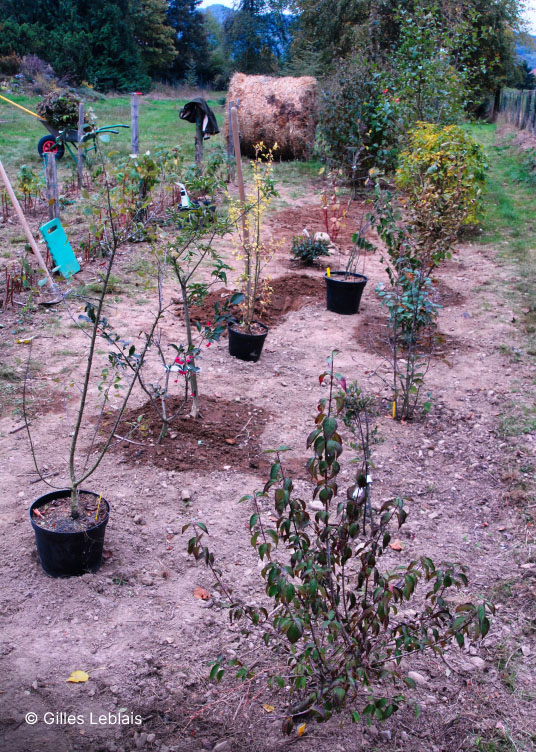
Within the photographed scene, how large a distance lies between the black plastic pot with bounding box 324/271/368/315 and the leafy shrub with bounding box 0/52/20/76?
25.7 meters

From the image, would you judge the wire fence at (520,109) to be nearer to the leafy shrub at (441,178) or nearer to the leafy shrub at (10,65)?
the leafy shrub at (441,178)

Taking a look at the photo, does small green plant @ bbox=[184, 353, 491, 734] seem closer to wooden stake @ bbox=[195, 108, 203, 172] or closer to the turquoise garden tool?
the turquoise garden tool

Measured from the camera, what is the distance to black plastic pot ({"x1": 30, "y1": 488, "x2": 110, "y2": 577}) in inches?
101

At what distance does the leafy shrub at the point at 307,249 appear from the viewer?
7375mm

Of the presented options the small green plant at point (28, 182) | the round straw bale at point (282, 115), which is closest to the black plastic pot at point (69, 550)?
the small green plant at point (28, 182)

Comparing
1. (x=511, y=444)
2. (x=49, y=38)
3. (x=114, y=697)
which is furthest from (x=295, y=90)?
(x=49, y=38)

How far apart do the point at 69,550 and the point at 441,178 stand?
5.25m

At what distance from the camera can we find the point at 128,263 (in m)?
7.24

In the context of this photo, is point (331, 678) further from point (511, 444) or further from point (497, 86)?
point (497, 86)

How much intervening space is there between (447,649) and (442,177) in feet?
16.5

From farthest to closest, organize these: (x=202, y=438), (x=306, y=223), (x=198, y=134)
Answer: (x=198, y=134)
(x=306, y=223)
(x=202, y=438)

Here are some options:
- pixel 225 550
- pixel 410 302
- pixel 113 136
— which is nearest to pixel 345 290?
pixel 410 302

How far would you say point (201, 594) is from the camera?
266 cm

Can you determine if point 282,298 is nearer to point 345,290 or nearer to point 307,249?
point 345,290
